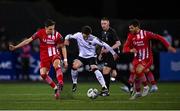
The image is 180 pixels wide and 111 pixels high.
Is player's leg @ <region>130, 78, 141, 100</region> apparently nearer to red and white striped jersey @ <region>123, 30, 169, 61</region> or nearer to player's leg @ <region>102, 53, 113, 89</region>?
red and white striped jersey @ <region>123, 30, 169, 61</region>

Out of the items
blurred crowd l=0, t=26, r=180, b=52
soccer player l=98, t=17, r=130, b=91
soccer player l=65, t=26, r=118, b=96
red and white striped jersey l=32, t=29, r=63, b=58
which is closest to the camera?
soccer player l=65, t=26, r=118, b=96

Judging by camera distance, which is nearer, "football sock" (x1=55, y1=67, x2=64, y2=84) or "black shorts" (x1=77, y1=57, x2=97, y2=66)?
"football sock" (x1=55, y1=67, x2=64, y2=84)

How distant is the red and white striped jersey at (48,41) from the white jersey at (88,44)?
479 mm

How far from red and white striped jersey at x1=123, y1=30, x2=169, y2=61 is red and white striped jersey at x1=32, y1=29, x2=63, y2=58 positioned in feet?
5.97

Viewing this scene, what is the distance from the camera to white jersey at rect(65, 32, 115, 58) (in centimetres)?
1939

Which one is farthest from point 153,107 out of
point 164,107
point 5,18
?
point 5,18

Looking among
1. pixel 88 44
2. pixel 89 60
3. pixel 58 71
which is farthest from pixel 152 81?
pixel 58 71

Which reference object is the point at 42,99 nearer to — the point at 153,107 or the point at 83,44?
the point at 83,44

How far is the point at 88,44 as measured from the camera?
19.8 m

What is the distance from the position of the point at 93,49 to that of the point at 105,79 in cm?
96

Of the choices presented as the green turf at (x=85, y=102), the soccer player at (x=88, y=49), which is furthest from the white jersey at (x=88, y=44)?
the green turf at (x=85, y=102)

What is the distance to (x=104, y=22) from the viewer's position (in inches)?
786

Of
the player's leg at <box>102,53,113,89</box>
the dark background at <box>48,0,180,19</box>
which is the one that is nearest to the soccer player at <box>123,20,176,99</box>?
the player's leg at <box>102,53,113,89</box>

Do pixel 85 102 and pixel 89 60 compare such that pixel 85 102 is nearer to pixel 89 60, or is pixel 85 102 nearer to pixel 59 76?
pixel 59 76
